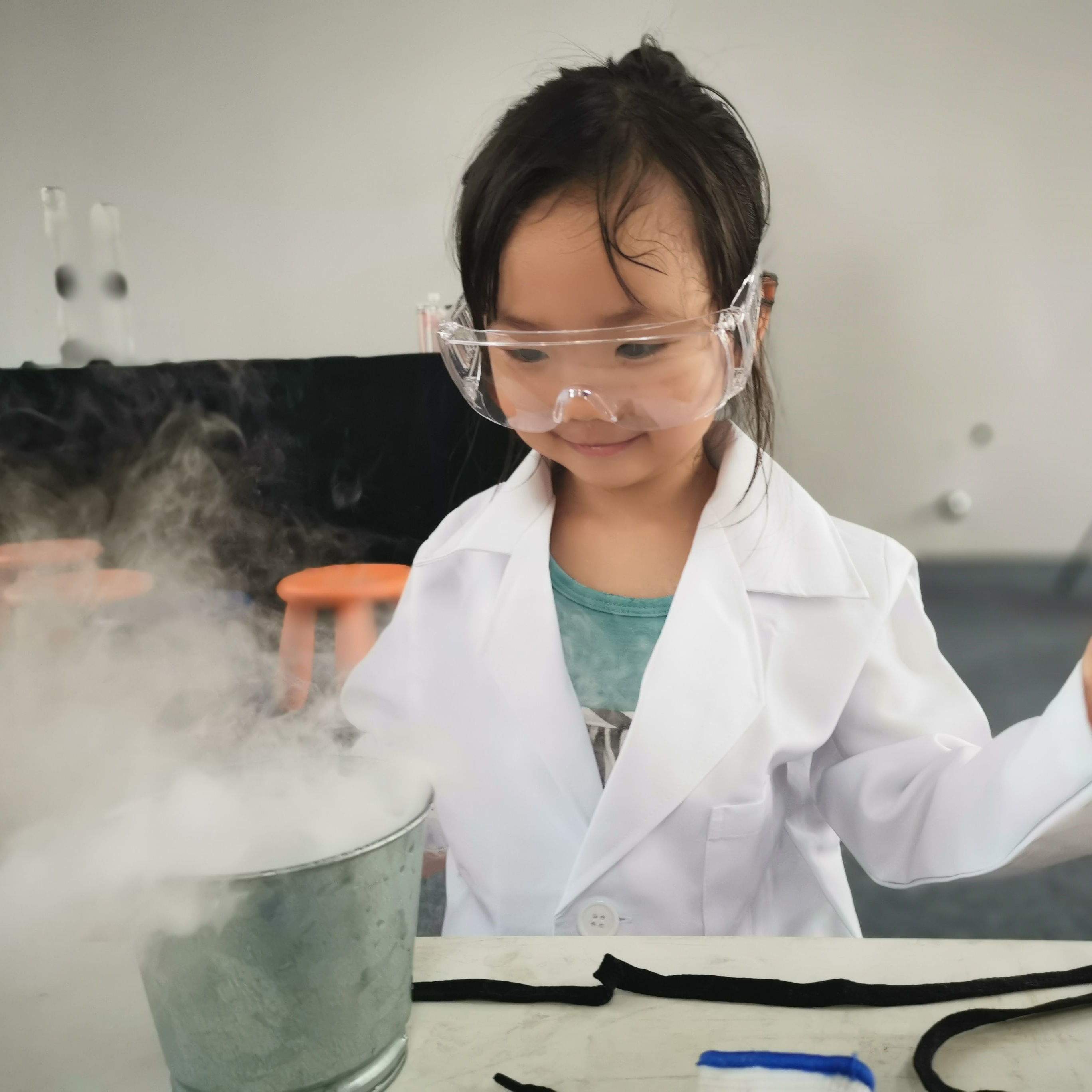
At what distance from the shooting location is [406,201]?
34.8 inches

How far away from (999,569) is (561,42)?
0.69 m

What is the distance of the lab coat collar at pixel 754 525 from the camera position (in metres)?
0.74

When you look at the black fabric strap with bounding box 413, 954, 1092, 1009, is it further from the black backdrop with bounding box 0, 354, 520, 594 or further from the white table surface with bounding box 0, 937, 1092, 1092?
the black backdrop with bounding box 0, 354, 520, 594

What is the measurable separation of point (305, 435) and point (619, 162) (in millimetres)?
456

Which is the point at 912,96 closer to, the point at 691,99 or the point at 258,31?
the point at 691,99

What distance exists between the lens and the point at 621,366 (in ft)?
2.21

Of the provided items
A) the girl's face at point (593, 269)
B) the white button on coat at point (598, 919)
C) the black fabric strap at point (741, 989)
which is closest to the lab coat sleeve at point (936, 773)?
the black fabric strap at point (741, 989)

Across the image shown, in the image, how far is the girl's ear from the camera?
0.74m

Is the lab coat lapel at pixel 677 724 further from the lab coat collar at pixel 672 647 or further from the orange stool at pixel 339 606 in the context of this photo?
the orange stool at pixel 339 606

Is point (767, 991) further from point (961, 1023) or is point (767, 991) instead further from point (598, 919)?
point (598, 919)

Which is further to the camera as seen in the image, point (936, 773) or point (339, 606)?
point (339, 606)

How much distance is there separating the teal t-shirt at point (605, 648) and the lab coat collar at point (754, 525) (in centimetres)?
7

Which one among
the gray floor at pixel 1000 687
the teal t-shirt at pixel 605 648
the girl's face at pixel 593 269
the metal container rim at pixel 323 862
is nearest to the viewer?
the metal container rim at pixel 323 862

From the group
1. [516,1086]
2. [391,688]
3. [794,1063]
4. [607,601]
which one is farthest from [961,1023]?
[391,688]
